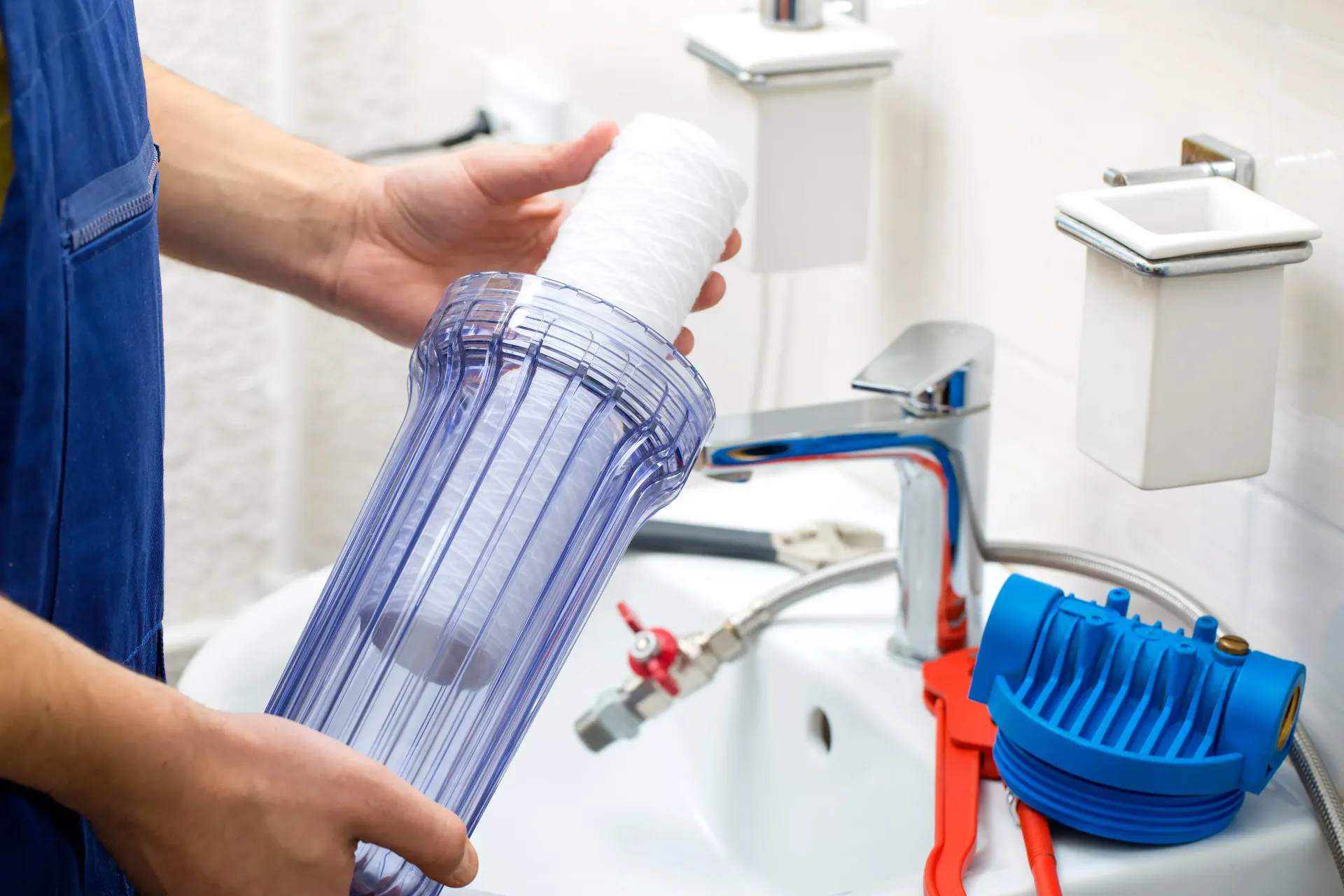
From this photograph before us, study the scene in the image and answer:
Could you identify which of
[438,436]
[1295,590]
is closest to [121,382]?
[438,436]

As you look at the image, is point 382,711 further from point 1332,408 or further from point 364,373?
point 364,373

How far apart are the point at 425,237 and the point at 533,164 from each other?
0.31 feet

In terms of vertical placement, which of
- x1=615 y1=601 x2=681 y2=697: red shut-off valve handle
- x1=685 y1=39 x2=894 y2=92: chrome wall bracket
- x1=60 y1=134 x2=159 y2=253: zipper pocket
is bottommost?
x1=615 y1=601 x2=681 y2=697: red shut-off valve handle

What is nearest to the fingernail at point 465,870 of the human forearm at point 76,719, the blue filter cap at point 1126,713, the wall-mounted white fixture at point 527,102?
the human forearm at point 76,719

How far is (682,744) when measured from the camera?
851mm

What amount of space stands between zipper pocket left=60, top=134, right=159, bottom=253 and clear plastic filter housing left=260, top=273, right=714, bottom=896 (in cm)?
12

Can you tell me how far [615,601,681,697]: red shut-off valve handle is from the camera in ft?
2.31

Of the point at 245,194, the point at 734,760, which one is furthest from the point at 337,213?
the point at 734,760

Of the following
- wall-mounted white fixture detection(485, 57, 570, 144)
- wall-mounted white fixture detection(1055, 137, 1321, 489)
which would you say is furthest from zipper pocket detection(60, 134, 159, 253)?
wall-mounted white fixture detection(485, 57, 570, 144)

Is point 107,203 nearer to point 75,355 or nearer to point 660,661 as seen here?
point 75,355

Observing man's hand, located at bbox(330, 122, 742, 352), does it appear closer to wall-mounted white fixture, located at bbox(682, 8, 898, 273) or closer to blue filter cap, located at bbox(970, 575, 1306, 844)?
wall-mounted white fixture, located at bbox(682, 8, 898, 273)

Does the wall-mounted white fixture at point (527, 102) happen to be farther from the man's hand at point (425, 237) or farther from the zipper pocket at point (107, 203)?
the zipper pocket at point (107, 203)

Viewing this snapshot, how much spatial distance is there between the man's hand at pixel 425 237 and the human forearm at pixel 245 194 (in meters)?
0.01

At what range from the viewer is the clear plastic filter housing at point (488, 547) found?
0.50m
